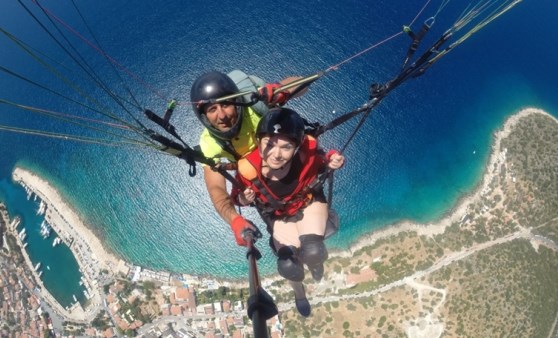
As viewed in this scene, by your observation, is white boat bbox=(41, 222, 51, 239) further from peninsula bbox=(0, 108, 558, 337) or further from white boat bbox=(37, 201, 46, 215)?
peninsula bbox=(0, 108, 558, 337)

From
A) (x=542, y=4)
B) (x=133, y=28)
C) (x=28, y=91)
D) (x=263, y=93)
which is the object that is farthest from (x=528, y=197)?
(x=28, y=91)

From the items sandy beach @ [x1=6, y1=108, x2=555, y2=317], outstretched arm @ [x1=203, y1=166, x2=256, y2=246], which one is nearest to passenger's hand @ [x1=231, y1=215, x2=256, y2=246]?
outstretched arm @ [x1=203, y1=166, x2=256, y2=246]

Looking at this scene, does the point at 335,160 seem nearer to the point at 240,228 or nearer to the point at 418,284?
the point at 240,228

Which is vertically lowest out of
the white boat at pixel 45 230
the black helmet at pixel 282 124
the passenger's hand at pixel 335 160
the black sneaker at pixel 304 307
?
the black sneaker at pixel 304 307

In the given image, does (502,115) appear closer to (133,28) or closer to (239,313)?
(239,313)

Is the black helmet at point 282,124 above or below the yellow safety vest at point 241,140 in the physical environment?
below

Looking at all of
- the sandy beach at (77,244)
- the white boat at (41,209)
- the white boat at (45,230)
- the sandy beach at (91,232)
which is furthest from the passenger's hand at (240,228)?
the white boat at (41,209)

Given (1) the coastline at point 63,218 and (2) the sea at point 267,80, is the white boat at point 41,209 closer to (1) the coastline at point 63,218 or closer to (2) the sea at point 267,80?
(1) the coastline at point 63,218
